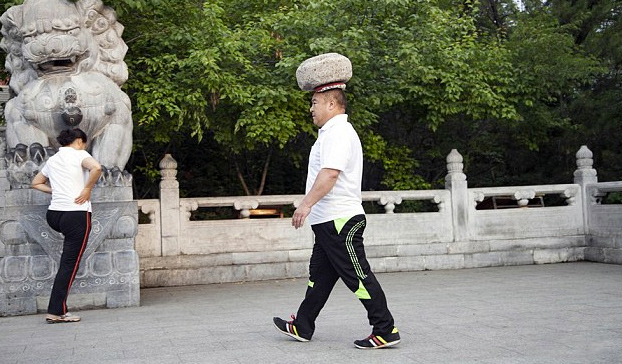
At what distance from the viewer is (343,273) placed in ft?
14.8

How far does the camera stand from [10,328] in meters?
6.06

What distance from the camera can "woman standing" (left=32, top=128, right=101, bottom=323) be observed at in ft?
20.2

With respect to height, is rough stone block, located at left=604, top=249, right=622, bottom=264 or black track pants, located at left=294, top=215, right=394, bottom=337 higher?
black track pants, located at left=294, top=215, right=394, bottom=337

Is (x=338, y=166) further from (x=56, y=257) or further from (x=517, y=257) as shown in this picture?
(x=517, y=257)

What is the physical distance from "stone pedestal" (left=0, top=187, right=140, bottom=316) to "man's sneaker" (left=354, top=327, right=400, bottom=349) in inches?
134

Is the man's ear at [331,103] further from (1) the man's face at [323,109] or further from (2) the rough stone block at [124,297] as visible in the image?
(2) the rough stone block at [124,297]

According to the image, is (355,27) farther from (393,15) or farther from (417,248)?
(417,248)

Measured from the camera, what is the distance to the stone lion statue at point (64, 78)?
7258mm

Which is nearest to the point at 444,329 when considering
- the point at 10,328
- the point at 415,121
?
the point at 10,328

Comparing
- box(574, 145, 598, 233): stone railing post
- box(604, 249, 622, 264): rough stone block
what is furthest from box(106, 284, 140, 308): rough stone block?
box(574, 145, 598, 233): stone railing post

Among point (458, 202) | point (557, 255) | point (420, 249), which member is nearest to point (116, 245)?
point (420, 249)

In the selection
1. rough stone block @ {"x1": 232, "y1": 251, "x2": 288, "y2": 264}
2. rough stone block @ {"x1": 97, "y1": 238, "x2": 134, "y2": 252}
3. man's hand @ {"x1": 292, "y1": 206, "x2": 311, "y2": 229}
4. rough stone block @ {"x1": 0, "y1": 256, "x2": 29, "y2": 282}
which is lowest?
rough stone block @ {"x1": 232, "y1": 251, "x2": 288, "y2": 264}

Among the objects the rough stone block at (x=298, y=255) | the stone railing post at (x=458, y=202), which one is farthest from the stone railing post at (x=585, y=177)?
the rough stone block at (x=298, y=255)

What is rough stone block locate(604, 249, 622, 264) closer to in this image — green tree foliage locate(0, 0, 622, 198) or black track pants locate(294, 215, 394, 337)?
green tree foliage locate(0, 0, 622, 198)
